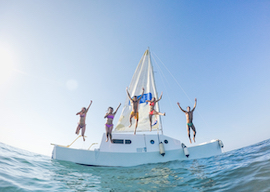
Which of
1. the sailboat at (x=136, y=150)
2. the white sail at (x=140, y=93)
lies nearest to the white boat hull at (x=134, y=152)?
the sailboat at (x=136, y=150)

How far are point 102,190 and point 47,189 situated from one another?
1.82 meters

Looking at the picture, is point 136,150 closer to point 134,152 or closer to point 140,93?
point 134,152

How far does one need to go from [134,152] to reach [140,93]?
7298 millimetres

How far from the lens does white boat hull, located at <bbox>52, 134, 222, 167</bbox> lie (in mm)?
10047

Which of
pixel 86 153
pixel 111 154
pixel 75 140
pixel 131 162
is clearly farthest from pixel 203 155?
pixel 75 140

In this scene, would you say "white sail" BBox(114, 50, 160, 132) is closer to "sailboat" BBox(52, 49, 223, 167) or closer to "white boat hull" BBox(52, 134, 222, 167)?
"sailboat" BBox(52, 49, 223, 167)

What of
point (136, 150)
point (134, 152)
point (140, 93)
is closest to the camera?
point (134, 152)

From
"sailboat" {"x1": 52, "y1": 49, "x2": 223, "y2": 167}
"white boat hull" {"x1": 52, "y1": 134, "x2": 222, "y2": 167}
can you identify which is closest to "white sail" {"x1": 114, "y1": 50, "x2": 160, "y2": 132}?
"sailboat" {"x1": 52, "y1": 49, "x2": 223, "y2": 167}

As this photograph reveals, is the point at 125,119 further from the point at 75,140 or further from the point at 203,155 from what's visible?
the point at 203,155

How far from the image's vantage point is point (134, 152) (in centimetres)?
→ 1055

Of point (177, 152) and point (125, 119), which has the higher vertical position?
point (125, 119)

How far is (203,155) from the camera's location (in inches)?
452

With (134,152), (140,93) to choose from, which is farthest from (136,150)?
(140,93)

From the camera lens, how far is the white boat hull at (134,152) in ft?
33.0
